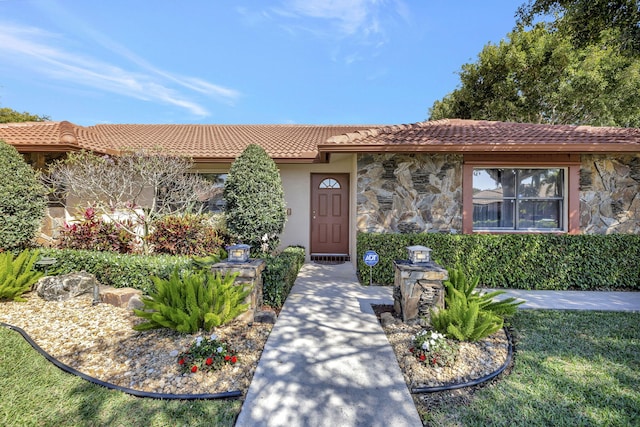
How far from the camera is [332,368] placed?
2.89 metres

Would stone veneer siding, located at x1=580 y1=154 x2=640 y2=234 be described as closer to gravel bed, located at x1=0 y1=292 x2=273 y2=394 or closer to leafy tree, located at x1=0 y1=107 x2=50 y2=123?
gravel bed, located at x1=0 y1=292 x2=273 y2=394

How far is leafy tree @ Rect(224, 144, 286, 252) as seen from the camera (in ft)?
20.0

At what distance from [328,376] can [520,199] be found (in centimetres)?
595

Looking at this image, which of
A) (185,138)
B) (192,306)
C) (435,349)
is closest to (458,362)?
(435,349)

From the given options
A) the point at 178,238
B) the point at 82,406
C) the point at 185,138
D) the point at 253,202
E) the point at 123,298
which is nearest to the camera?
the point at 82,406

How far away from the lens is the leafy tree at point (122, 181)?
19.5 ft

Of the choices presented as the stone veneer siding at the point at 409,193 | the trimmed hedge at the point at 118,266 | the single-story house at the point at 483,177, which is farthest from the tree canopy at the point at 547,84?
the trimmed hedge at the point at 118,266

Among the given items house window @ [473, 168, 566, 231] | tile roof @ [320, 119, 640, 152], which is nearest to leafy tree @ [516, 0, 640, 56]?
tile roof @ [320, 119, 640, 152]

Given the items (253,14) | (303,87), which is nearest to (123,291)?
(253,14)

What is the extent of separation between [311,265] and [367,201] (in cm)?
244

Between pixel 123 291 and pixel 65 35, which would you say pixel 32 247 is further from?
pixel 65 35

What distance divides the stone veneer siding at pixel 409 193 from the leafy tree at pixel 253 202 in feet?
6.48

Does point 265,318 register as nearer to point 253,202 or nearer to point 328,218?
point 253,202

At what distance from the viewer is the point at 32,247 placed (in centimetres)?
587
